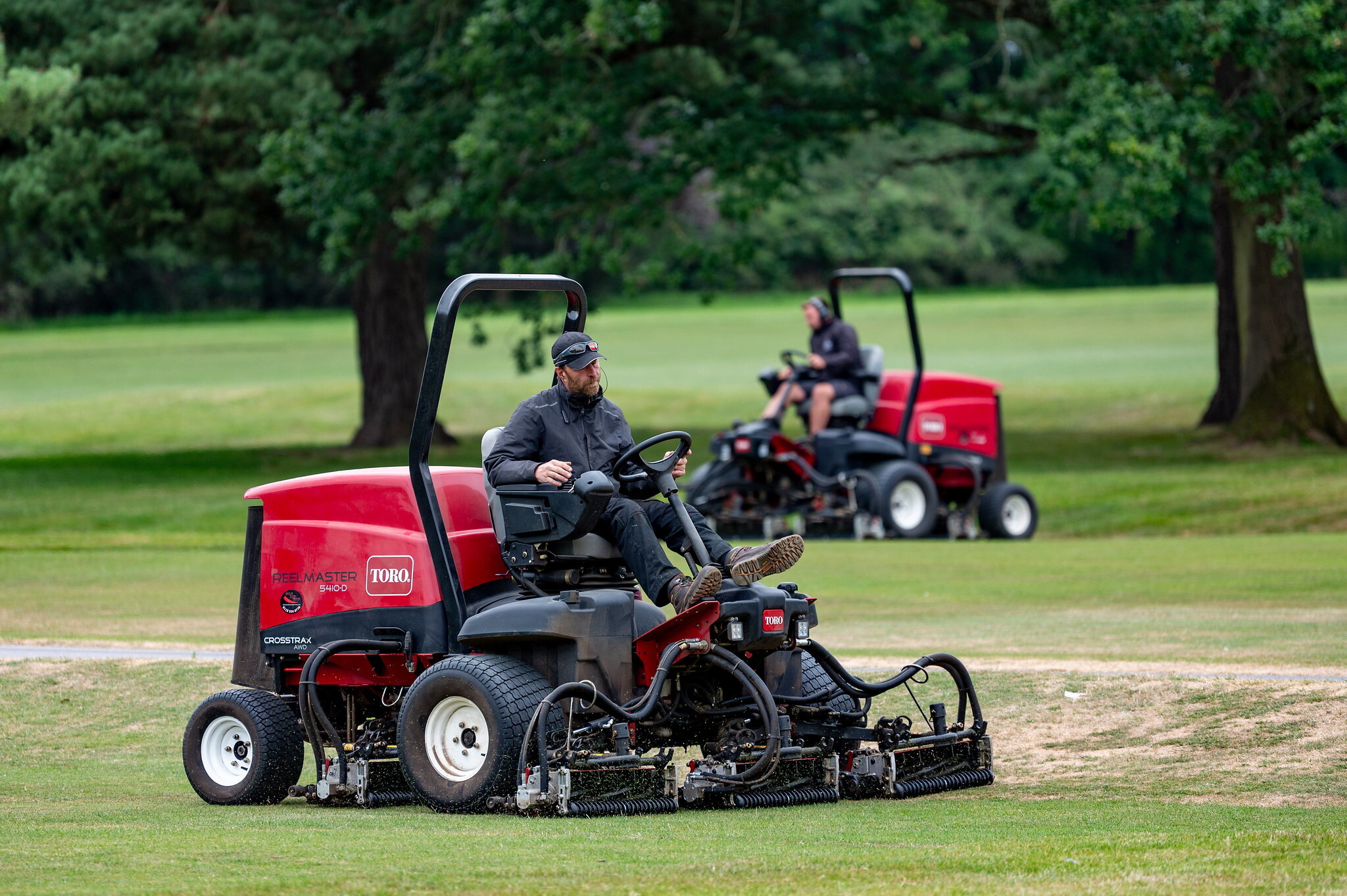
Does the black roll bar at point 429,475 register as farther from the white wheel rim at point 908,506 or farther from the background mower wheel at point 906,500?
the white wheel rim at point 908,506

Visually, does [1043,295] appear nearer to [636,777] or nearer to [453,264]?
[453,264]

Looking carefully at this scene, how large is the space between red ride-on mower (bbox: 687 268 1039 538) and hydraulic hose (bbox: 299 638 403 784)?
1297 centimetres

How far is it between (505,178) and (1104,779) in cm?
2085

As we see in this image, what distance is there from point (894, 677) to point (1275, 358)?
894 inches

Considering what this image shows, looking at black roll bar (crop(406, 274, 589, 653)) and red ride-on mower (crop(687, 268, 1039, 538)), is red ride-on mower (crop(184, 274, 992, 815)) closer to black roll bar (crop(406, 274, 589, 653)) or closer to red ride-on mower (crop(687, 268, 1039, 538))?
black roll bar (crop(406, 274, 589, 653))

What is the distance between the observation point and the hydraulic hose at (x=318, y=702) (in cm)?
889

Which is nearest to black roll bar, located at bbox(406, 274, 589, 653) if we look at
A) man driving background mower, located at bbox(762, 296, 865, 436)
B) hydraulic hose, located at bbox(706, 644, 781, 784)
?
hydraulic hose, located at bbox(706, 644, 781, 784)

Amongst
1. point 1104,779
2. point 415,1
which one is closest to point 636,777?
point 1104,779

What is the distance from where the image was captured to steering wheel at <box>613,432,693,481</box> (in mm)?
8539

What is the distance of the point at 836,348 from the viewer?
2164 cm

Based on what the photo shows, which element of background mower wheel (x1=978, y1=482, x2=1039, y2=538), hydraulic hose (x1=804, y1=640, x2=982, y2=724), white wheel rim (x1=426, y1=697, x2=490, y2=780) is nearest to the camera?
white wheel rim (x1=426, y1=697, x2=490, y2=780)

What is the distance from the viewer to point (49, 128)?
28.4m

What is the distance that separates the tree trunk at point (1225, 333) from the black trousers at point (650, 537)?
26612 millimetres

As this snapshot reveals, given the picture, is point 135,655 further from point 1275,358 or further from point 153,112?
point 1275,358
